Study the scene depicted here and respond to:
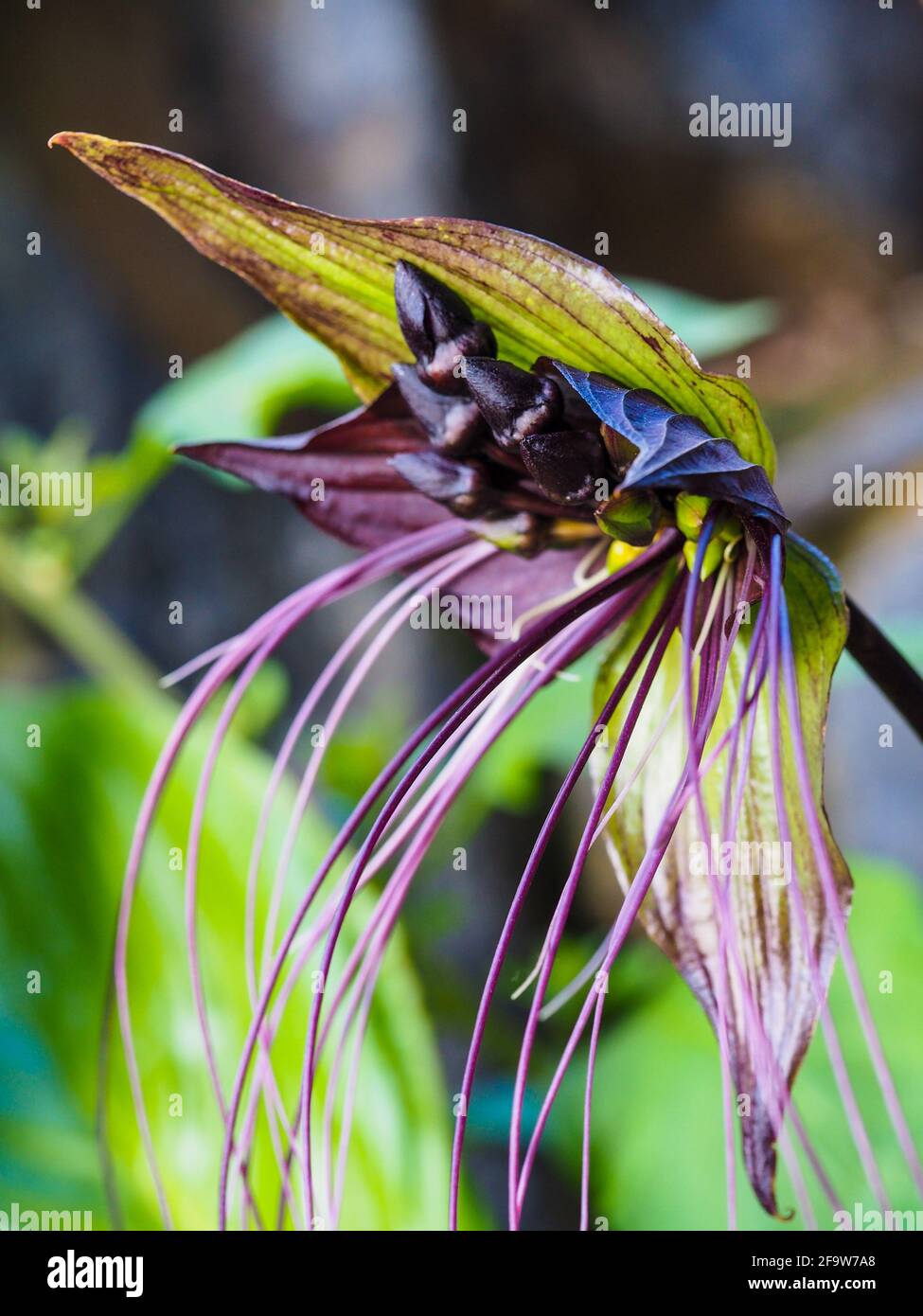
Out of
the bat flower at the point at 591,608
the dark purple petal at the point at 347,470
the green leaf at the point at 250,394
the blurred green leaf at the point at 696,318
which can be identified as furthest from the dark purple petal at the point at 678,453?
the blurred green leaf at the point at 696,318

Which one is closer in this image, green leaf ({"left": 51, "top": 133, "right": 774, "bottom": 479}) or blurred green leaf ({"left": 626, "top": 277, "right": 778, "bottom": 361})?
green leaf ({"left": 51, "top": 133, "right": 774, "bottom": 479})

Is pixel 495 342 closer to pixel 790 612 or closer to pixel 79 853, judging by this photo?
pixel 790 612

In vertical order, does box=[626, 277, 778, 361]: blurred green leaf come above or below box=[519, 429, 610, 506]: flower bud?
above

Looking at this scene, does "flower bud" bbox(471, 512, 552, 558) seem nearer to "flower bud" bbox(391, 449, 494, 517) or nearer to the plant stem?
"flower bud" bbox(391, 449, 494, 517)

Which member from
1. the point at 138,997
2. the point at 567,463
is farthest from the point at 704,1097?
the point at 567,463

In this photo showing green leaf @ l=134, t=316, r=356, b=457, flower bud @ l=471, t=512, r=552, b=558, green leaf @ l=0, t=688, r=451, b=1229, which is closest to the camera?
flower bud @ l=471, t=512, r=552, b=558

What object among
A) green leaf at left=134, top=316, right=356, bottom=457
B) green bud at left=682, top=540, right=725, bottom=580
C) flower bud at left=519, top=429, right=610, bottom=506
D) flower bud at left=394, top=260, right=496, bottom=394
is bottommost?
green bud at left=682, top=540, right=725, bottom=580

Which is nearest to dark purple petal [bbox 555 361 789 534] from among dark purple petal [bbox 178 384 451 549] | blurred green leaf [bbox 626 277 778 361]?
dark purple petal [bbox 178 384 451 549]

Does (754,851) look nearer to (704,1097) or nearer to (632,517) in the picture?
(632,517)
